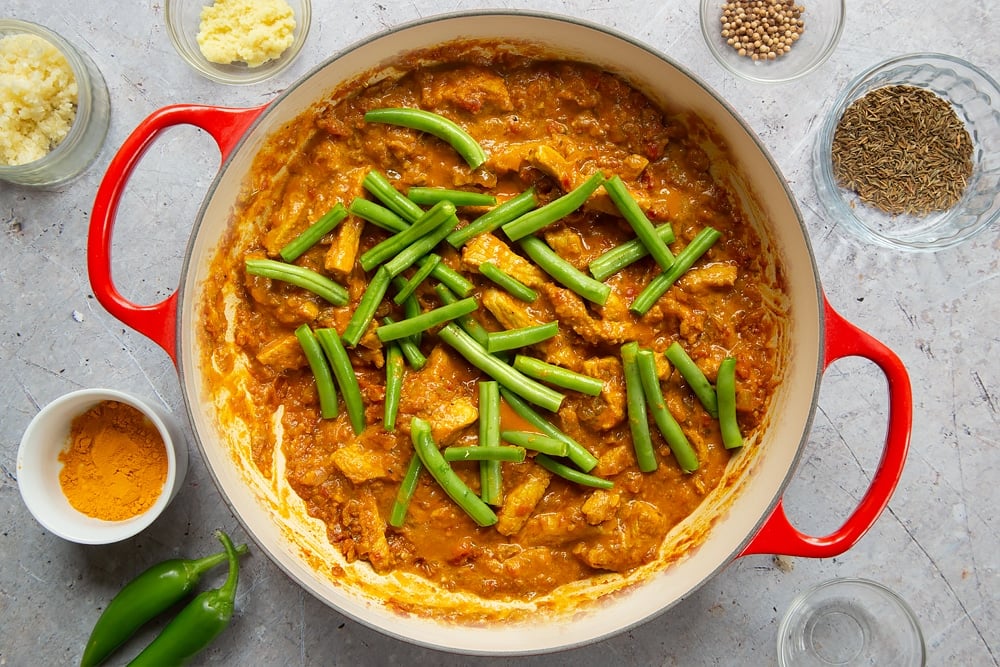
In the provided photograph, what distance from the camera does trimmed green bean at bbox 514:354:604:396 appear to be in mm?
2719

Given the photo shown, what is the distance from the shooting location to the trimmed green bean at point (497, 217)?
2758mm

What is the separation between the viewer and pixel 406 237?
8.98 ft

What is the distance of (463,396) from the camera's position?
9.30ft

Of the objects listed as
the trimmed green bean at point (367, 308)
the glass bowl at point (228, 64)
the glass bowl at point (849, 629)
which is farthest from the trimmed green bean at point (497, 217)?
the glass bowl at point (849, 629)

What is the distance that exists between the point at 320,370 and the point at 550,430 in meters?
0.84

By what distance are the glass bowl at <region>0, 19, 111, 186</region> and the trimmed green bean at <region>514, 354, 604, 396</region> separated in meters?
1.83

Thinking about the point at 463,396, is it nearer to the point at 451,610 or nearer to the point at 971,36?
the point at 451,610

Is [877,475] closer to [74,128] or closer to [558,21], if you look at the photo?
[558,21]

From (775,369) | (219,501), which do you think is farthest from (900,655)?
(219,501)

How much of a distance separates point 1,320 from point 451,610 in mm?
2069

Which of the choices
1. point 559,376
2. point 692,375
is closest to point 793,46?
point 692,375

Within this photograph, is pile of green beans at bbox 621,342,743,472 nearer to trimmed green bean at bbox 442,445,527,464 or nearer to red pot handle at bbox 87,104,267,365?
trimmed green bean at bbox 442,445,527,464

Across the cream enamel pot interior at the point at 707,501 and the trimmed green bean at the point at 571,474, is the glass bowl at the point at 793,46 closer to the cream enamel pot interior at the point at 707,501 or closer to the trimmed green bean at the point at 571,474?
the cream enamel pot interior at the point at 707,501

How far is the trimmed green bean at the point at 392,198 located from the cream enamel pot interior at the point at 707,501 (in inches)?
13.3
